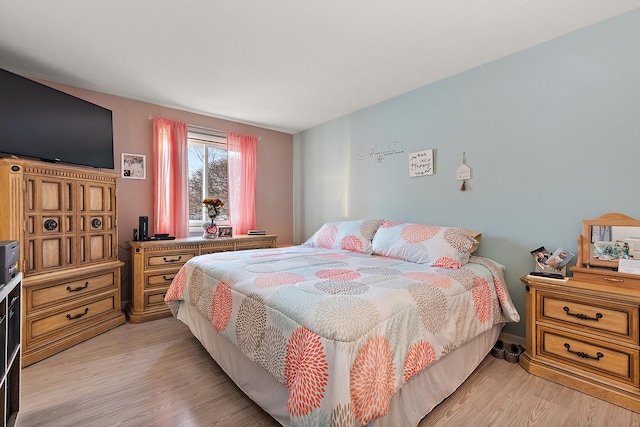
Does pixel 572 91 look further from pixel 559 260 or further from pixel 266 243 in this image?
pixel 266 243

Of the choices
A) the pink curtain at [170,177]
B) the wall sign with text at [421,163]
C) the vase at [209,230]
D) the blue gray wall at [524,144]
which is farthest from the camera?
the vase at [209,230]

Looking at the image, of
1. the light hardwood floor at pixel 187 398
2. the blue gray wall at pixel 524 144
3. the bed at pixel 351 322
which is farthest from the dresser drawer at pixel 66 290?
the blue gray wall at pixel 524 144

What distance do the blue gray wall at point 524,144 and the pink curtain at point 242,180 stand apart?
1510mm

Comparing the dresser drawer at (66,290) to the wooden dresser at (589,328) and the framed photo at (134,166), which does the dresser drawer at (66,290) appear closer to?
the framed photo at (134,166)

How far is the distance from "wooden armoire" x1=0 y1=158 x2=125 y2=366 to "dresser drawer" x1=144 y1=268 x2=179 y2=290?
269mm

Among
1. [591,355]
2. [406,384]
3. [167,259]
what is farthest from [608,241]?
[167,259]

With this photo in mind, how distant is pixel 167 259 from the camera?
306 cm

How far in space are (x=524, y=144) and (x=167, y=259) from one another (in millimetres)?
3506

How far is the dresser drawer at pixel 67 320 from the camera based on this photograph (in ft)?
7.06

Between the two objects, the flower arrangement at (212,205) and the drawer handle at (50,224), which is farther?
the flower arrangement at (212,205)

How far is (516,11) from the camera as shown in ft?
6.05

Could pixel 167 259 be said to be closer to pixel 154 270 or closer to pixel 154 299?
pixel 154 270

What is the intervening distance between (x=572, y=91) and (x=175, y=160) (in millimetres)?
3860

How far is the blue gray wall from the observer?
6.32 ft
